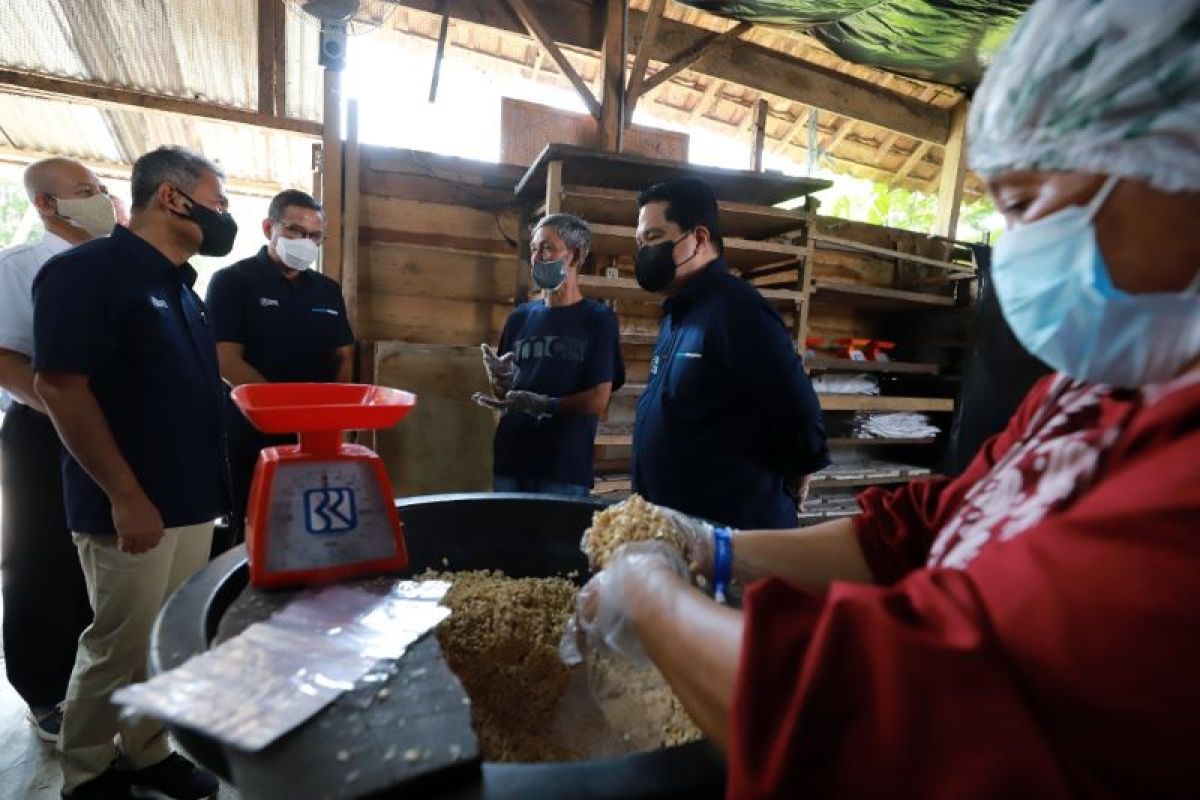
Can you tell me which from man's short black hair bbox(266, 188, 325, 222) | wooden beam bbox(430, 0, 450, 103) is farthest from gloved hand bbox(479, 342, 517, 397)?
wooden beam bbox(430, 0, 450, 103)

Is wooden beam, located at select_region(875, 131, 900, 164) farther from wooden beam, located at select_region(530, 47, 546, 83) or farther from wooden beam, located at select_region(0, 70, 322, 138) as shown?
wooden beam, located at select_region(0, 70, 322, 138)

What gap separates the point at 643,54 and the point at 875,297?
2273 millimetres

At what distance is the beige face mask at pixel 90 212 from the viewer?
2066 mm

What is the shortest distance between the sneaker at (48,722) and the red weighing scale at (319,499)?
195cm

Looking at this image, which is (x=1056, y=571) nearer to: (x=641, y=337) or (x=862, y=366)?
(x=641, y=337)

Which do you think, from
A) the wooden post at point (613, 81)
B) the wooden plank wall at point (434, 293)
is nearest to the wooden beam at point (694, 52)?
the wooden post at point (613, 81)

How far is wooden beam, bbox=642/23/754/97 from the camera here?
148 inches

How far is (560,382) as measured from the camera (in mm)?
2492

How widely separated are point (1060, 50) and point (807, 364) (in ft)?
11.1

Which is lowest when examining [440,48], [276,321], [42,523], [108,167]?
[42,523]

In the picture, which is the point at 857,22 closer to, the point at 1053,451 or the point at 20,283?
the point at 1053,451

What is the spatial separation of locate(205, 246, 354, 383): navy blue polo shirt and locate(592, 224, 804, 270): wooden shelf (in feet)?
4.53

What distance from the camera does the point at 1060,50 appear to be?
1.70 ft

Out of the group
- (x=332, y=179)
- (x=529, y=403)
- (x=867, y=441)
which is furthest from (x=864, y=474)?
(x=332, y=179)
